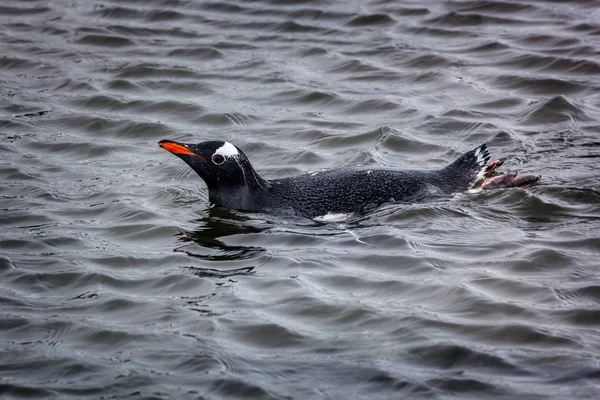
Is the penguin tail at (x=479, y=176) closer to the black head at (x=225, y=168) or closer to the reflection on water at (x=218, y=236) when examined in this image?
the black head at (x=225, y=168)

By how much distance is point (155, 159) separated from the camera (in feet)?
34.7

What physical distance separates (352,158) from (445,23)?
4192mm

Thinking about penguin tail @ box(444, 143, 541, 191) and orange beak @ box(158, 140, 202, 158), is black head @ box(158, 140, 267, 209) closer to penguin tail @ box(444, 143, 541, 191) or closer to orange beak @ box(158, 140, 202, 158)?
orange beak @ box(158, 140, 202, 158)

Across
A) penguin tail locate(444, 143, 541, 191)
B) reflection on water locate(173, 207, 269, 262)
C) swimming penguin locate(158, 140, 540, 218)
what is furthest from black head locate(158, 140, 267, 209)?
penguin tail locate(444, 143, 541, 191)

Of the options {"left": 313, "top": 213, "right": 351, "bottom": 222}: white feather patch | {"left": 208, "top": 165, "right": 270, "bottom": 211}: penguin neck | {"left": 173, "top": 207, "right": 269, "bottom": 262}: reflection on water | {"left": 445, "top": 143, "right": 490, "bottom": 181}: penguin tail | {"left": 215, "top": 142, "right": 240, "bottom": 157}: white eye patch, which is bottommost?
{"left": 173, "top": 207, "right": 269, "bottom": 262}: reflection on water

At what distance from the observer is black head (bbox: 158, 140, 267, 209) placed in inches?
346

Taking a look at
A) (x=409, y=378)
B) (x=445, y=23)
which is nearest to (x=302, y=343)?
(x=409, y=378)

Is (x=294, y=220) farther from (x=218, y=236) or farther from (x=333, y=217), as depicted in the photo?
(x=218, y=236)

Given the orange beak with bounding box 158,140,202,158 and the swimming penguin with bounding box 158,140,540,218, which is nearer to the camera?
the swimming penguin with bounding box 158,140,540,218

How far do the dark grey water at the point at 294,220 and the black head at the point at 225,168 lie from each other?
344 mm

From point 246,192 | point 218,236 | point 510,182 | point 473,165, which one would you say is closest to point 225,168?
point 246,192

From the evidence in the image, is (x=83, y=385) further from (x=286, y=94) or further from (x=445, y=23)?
(x=445, y=23)

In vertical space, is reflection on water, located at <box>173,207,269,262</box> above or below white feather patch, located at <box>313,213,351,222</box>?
below

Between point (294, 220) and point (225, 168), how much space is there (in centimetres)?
82
